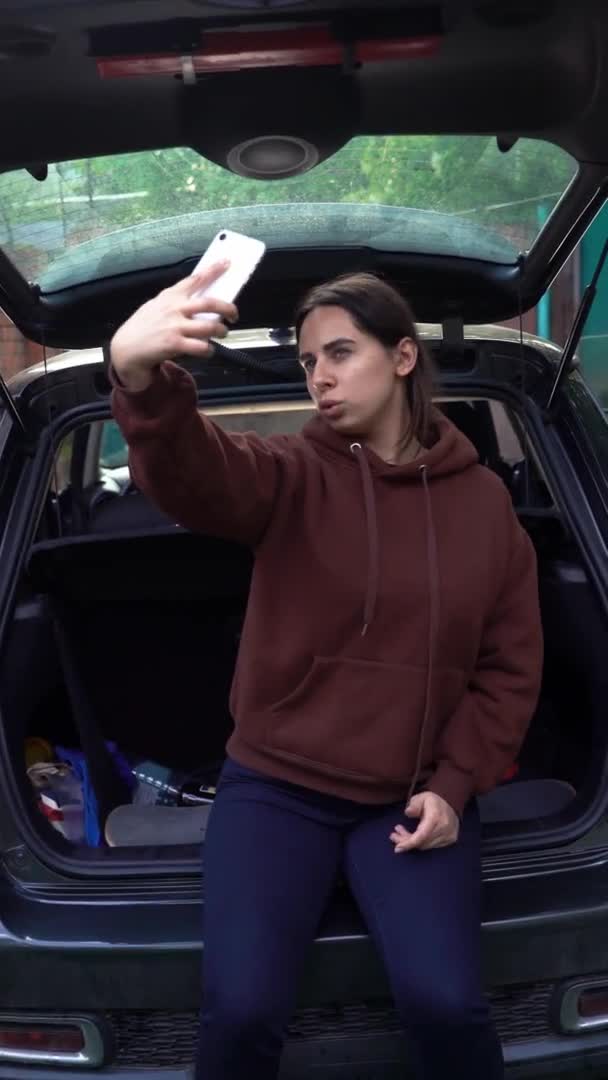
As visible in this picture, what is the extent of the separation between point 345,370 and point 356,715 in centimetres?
56

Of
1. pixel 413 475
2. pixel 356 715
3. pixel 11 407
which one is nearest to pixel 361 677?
pixel 356 715

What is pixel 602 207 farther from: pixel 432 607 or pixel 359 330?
pixel 432 607

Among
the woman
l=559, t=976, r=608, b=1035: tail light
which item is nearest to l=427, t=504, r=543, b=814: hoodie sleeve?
the woman

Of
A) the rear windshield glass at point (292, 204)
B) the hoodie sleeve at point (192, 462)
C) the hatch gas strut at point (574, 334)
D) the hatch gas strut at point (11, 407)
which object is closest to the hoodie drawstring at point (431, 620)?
the hoodie sleeve at point (192, 462)

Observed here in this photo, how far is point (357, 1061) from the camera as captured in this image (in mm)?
1866

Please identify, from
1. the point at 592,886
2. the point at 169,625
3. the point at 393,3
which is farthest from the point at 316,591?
the point at 169,625

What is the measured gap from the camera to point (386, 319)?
1948mm

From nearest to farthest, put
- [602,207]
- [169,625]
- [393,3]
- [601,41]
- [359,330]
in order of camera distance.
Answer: [393,3] < [601,41] < [359,330] < [602,207] < [169,625]

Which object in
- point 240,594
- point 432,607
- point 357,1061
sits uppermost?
point 432,607

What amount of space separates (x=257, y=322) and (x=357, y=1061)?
5.66 ft

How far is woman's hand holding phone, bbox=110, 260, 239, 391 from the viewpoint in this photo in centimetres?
153

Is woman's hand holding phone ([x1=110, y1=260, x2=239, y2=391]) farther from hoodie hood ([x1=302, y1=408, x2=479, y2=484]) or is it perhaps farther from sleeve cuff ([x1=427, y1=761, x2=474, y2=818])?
sleeve cuff ([x1=427, y1=761, x2=474, y2=818])

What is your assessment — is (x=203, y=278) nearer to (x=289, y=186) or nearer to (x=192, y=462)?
(x=192, y=462)

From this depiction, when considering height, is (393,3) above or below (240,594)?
above
